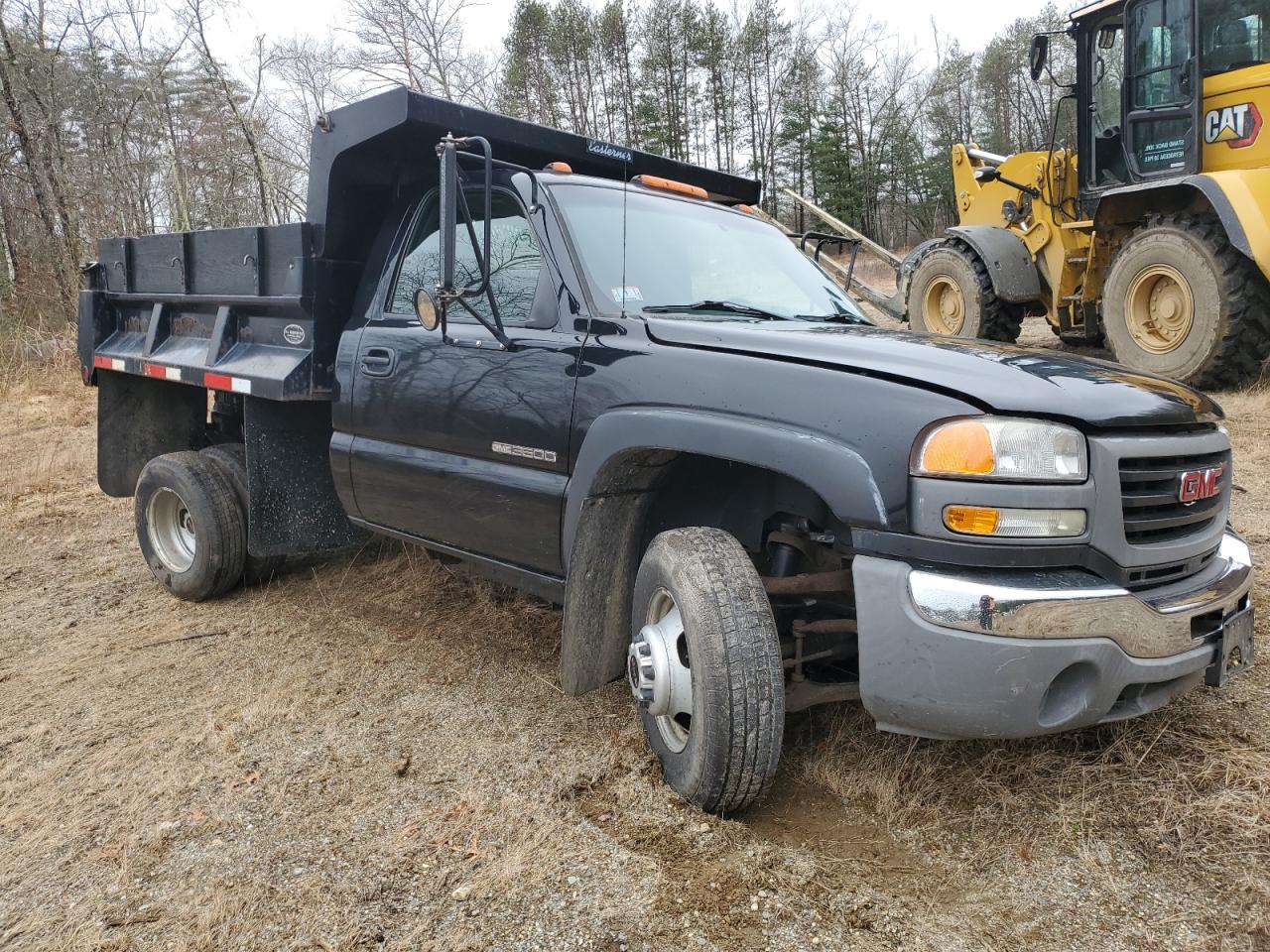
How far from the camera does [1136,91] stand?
310 inches

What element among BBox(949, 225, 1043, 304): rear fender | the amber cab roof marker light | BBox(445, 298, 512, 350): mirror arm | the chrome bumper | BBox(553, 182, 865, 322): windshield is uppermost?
BBox(949, 225, 1043, 304): rear fender

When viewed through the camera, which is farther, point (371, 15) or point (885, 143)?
point (885, 143)

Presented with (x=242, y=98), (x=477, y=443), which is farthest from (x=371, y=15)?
(x=477, y=443)

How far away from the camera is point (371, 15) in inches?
873

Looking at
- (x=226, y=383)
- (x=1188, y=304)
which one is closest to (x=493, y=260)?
(x=226, y=383)

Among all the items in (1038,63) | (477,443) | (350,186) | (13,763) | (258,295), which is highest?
(1038,63)

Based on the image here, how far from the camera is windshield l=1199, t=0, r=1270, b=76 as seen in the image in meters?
7.17

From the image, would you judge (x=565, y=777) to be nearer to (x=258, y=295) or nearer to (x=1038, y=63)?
(x=258, y=295)

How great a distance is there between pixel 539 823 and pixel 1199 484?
2033mm

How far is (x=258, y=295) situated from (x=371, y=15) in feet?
69.7

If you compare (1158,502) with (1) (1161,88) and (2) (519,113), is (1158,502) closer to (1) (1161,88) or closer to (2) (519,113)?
(1) (1161,88)

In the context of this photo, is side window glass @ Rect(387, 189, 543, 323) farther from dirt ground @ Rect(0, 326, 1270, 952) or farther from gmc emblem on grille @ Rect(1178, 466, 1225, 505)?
gmc emblem on grille @ Rect(1178, 466, 1225, 505)

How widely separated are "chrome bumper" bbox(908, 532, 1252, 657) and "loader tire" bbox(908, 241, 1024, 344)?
7670 mm

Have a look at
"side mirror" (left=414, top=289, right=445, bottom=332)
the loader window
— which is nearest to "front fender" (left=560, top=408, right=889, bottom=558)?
"side mirror" (left=414, top=289, right=445, bottom=332)
